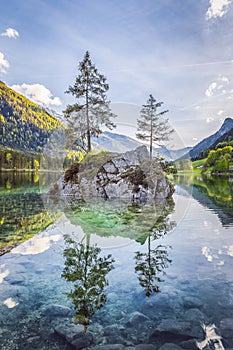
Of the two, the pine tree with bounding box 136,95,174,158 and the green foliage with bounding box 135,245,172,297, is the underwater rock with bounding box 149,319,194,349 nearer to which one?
the green foliage with bounding box 135,245,172,297

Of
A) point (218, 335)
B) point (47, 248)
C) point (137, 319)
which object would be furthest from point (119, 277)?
point (47, 248)

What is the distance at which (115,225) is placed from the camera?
1362cm

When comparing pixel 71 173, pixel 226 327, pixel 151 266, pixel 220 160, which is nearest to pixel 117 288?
pixel 151 266

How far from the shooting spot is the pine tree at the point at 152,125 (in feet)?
125

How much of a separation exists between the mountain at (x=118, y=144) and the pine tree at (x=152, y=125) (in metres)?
2.38

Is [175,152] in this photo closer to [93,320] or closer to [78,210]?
[78,210]

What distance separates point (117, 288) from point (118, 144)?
23.2 meters

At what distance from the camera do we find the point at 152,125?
38.6 m

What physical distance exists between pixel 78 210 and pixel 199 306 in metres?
13.9

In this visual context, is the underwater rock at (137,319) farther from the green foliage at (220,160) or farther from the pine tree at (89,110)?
the green foliage at (220,160)

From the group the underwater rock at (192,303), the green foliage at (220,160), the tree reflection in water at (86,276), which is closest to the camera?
the tree reflection in water at (86,276)

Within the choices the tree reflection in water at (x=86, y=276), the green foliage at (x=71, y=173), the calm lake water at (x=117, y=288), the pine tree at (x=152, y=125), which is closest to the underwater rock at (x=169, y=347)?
the calm lake water at (x=117, y=288)

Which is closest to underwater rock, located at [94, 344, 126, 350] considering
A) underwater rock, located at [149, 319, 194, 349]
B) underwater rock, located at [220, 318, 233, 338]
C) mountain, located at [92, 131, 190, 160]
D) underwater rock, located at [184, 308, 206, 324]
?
underwater rock, located at [149, 319, 194, 349]

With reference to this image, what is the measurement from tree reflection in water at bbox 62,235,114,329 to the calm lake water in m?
0.03
